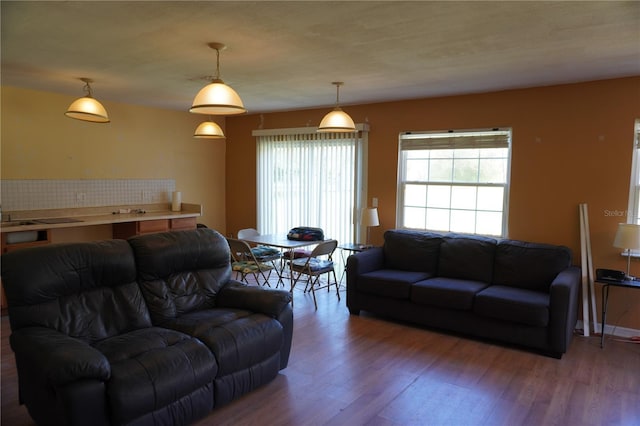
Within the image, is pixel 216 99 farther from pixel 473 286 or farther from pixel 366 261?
pixel 473 286

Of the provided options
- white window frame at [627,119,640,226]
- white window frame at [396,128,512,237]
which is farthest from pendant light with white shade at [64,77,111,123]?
white window frame at [627,119,640,226]

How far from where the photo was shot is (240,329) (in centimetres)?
286

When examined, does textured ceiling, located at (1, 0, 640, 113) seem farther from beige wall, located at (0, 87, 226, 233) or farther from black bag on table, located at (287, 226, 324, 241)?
black bag on table, located at (287, 226, 324, 241)

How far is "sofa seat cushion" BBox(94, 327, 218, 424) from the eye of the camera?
2232 millimetres

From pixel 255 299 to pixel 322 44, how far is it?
6.43 feet

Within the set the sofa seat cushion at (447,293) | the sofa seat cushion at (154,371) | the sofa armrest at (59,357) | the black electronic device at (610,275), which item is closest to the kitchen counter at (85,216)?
the sofa armrest at (59,357)

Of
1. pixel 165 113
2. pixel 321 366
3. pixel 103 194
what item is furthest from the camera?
pixel 165 113

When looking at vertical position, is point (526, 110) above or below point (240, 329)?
above

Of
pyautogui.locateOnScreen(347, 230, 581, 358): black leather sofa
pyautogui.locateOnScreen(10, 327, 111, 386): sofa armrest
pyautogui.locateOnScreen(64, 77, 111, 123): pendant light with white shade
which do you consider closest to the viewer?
pyautogui.locateOnScreen(10, 327, 111, 386): sofa armrest

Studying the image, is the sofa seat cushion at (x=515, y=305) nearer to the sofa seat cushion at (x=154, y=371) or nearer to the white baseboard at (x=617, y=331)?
the white baseboard at (x=617, y=331)

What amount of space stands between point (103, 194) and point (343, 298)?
3511 mm

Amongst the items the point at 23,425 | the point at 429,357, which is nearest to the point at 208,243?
the point at 23,425

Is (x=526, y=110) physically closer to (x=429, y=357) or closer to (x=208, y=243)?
Answer: (x=429, y=357)

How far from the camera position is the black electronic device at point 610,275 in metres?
3.82
